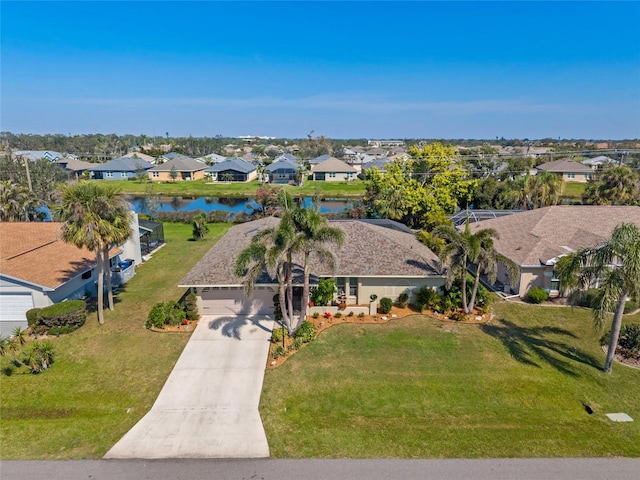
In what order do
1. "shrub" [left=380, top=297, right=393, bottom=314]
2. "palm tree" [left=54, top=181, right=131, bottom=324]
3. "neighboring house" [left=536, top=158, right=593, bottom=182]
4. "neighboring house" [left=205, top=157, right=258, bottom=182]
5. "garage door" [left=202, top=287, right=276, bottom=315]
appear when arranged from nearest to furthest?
1. "palm tree" [left=54, top=181, right=131, bottom=324]
2. "garage door" [left=202, top=287, right=276, bottom=315]
3. "shrub" [left=380, top=297, right=393, bottom=314]
4. "neighboring house" [left=536, top=158, right=593, bottom=182]
5. "neighboring house" [left=205, top=157, right=258, bottom=182]

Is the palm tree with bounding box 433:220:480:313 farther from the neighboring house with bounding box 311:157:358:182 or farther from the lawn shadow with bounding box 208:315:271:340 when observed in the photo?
the neighboring house with bounding box 311:157:358:182

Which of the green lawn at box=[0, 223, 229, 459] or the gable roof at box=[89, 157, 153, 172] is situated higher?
the gable roof at box=[89, 157, 153, 172]

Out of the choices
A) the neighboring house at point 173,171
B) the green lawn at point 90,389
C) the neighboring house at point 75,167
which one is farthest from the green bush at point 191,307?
the neighboring house at point 75,167

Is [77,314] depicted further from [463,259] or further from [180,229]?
[180,229]

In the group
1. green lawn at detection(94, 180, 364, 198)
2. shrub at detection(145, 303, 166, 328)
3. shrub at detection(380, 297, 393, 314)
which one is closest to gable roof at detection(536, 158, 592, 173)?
green lawn at detection(94, 180, 364, 198)

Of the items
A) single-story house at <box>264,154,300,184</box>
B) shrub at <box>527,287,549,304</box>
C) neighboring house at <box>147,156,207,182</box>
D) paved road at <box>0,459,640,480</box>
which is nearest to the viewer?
paved road at <box>0,459,640,480</box>

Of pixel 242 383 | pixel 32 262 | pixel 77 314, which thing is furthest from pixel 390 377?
pixel 32 262

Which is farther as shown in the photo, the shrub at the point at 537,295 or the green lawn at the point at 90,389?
the shrub at the point at 537,295

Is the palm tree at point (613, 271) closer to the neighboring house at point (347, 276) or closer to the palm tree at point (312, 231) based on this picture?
the neighboring house at point (347, 276)
